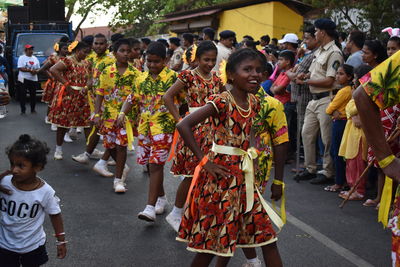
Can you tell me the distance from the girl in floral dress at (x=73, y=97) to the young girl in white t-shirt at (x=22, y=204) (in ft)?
19.1

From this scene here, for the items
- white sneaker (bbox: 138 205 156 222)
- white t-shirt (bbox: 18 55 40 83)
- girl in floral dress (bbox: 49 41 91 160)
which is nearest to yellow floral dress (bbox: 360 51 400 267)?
white sneaker (bbox: 138 205 156 222)

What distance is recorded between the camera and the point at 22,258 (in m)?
3.51

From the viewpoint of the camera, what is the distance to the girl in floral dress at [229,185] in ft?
11.7

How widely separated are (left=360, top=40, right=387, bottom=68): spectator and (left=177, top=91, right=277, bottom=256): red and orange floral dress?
3902 mm

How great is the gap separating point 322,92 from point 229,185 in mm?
4604

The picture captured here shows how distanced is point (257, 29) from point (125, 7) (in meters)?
17.6

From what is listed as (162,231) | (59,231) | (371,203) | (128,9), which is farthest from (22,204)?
(128,9)

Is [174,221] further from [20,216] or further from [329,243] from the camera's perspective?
[20,216]

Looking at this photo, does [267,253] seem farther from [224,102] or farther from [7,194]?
[7,194]

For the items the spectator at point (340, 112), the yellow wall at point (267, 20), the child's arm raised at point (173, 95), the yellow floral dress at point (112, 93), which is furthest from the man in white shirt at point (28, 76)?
the child's arm raised at point (173, 95)

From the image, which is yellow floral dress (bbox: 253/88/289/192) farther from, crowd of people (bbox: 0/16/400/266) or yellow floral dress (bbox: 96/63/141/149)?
yellow floral dress (bbox: 96/63/141/149)

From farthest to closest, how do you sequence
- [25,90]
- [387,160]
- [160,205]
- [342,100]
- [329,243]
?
1. [25,90]
2. [342,100]
3. [160,205]
4. [329,243]
5. [387,160]

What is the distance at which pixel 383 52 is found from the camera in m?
7.11

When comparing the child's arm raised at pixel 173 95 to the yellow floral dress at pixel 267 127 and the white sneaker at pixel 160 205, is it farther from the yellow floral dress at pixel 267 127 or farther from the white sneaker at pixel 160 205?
the white sneaker at pixel 160 205
